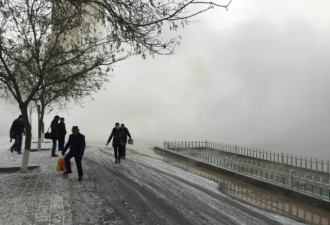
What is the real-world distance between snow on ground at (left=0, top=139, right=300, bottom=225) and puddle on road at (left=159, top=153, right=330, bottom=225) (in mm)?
548

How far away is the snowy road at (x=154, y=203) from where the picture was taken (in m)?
6.25

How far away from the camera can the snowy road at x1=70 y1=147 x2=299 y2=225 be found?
246 inches

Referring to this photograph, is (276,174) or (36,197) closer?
(36,197)

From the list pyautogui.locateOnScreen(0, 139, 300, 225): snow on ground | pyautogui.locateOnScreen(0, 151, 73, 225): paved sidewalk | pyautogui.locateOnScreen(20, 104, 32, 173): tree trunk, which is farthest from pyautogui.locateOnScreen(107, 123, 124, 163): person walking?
pyautogui.locateOnScreen(20, 104, 32, 173): tree trunk

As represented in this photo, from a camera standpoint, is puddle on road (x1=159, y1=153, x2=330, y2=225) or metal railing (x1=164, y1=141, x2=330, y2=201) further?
metal railing (x1=164, y1=141, x2=330, y2=201)

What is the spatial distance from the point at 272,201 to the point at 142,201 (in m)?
3.81

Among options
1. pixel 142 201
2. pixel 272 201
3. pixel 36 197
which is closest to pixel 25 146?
pixel 36 197

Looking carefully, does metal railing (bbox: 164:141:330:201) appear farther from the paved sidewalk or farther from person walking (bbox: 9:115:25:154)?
person walking (bbox: 9:115:25:154)

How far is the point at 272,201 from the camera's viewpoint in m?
8.93

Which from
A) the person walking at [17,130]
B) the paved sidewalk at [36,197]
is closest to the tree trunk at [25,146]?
the paved sidewalk at [36,197]

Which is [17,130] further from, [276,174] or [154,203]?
[276,174]

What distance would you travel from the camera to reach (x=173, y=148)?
66.0 ft

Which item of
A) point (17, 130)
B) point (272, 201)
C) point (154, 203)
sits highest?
point (17, 130)

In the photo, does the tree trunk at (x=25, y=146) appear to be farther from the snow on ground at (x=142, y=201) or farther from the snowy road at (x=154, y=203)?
the snowy road at (x=154, y=203)
